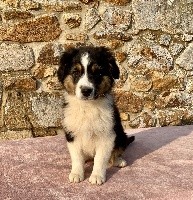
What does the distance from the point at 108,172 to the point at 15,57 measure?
5.66 feet

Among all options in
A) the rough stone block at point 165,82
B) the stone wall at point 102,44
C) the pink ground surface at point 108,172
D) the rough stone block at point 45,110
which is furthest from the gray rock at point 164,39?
the rough stone block at point 45,110

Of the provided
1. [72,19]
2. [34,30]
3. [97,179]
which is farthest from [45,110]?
[97,179]

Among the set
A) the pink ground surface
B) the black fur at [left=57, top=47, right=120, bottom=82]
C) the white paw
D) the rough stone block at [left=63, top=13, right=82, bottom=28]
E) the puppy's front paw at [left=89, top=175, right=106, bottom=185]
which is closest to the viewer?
the pink ground surface

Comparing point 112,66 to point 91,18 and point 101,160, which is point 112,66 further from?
point 91,18

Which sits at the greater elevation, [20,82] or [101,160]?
[101,160]

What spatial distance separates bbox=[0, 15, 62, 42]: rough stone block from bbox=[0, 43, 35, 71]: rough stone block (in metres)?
0.08

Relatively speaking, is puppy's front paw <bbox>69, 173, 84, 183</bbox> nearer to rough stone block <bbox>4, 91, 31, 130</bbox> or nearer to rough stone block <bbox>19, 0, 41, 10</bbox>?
rough stone block <bbox>4, 91, 31, 130</bbox>

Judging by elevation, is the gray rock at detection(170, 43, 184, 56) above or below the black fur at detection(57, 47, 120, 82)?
below

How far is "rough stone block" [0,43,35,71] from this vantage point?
4.14 metres

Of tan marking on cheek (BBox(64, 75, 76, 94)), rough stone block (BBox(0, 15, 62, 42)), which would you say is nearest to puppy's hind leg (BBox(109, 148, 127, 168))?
tan marking on cheek (BBox(64, 75, 76, 94))

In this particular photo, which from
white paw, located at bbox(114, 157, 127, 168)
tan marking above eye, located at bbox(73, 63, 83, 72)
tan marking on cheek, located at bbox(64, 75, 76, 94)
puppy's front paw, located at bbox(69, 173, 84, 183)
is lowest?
white paw, located at bbox(114, 157, 127, 168)

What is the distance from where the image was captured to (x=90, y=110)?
3020 mm

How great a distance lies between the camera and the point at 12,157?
327 centimetres

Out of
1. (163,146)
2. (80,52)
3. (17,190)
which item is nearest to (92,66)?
(80,52)
